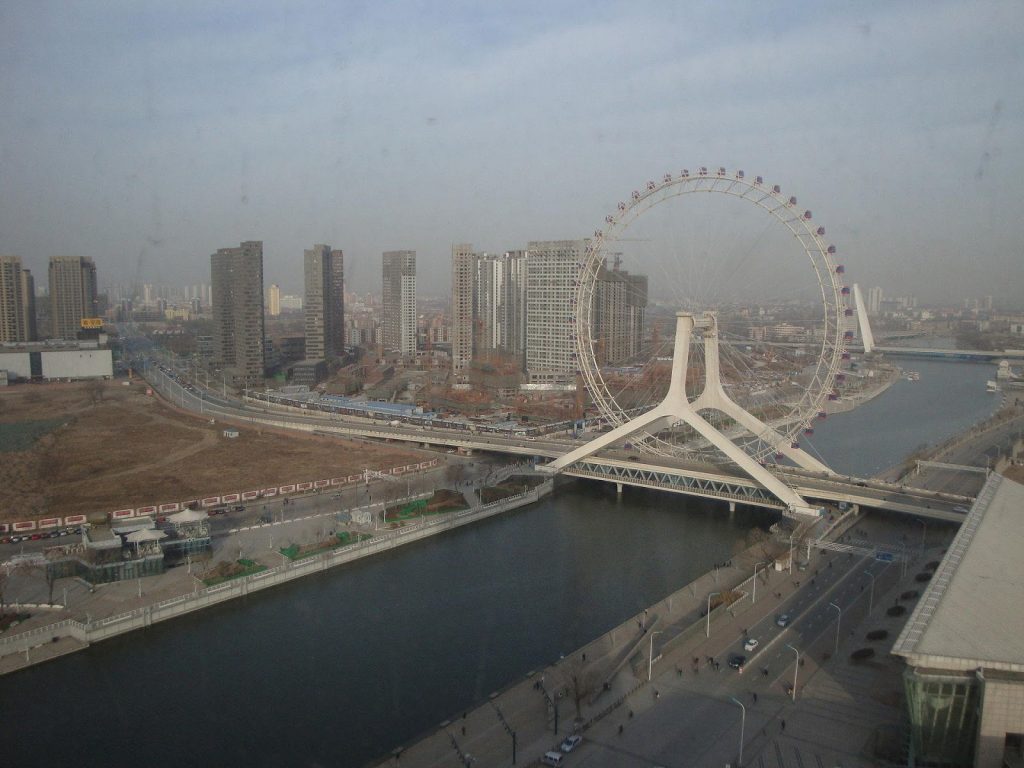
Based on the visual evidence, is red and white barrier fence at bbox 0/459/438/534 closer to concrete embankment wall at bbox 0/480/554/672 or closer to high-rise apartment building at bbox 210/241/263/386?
concrete embankment wall at bbox 0/480/554/672

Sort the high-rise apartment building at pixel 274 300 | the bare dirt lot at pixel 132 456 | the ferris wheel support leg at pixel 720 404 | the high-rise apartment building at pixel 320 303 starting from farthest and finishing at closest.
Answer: the high-rise apartment building at pixel 274 300
the high-rise apartment building at pixel 320 303
the bare dirt lot at pixel 132 456
the ferris wheel support leg at pixel 720 404

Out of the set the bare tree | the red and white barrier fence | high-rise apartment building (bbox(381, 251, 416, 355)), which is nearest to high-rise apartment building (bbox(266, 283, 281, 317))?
high-rise apartment building (bbox(381, 251, 416, 355))

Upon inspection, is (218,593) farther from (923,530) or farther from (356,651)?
(923,530)

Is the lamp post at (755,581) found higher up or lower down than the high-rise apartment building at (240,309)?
lower down

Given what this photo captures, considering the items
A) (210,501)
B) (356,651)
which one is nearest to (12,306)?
(210,501)

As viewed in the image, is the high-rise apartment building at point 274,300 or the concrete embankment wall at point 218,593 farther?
the high-rise apartment building at point 274,300

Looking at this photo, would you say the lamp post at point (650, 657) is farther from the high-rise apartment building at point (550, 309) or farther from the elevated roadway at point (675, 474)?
the high-rise apartment building at point (550, 309)

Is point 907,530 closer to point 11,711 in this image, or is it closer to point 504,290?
point 11,711

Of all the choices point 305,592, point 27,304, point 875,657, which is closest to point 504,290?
point 27,304

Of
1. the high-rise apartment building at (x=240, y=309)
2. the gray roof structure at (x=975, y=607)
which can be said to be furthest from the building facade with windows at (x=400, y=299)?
the gray roof structure at (x=975, y=607)
